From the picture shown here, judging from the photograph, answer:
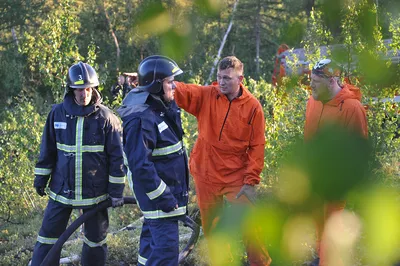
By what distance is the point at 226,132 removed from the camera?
3795mm

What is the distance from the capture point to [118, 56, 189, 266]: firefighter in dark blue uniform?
126 inches

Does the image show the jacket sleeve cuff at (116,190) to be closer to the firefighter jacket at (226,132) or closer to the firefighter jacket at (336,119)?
the firefighter jacket at (226,132)

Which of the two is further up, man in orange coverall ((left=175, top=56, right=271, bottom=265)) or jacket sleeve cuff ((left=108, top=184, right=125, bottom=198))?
man in orange coverall ((left=175, top=56, right=271, bottom=265))

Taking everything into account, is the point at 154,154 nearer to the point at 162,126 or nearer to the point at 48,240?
the point at 162,126

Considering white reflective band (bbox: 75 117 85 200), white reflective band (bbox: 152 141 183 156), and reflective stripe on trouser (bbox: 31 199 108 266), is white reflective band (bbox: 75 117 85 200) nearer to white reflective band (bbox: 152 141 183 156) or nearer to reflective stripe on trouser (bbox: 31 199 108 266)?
reflective stripe on trouser (bbox: 31 199 108 266)

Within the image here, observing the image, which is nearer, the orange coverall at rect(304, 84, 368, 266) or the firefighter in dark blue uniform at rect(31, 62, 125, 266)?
the orange coverall at rect(304, 84, 368, 266)

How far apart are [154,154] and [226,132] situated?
684mm

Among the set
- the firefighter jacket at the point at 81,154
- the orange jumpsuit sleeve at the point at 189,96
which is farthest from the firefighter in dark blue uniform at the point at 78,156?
the orange jumpsuit sleeve at the point at 189,96

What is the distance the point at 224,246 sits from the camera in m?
0.74

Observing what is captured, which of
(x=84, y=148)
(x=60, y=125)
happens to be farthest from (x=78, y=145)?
(x=60, y=125)

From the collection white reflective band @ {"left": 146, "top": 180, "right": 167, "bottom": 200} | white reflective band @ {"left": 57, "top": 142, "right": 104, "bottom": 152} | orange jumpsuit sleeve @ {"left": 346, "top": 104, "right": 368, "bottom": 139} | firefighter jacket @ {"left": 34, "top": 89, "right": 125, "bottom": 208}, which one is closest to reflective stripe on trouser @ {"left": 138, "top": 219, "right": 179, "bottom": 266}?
white reflective band @ {"left": 146, "top": 180, "right": 167, "bottom": 200}

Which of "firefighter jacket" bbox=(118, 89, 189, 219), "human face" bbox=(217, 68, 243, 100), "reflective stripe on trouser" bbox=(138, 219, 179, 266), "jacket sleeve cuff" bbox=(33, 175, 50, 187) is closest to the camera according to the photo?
"firefighter jacket" bbox=(118, 89, 189, 219)

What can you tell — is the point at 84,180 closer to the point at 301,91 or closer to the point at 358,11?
the point at 301,91

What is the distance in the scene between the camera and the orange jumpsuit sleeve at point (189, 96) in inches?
148
